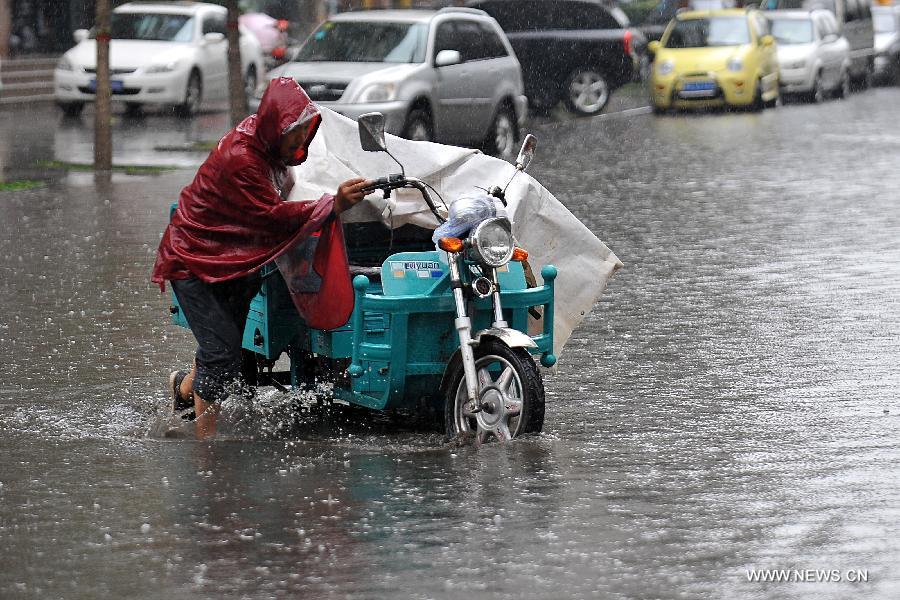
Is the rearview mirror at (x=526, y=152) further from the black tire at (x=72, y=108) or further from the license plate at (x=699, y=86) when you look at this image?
the license plate at (x=699, y=86)

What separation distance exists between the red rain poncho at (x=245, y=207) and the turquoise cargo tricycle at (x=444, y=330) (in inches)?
9.1

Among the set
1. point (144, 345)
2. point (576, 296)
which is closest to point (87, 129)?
point (144, 345)

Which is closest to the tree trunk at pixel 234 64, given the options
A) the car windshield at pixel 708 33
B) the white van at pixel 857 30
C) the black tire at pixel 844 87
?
the car windshield at pixel 708 33

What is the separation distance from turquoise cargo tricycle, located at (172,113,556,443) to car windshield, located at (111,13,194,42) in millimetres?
21231

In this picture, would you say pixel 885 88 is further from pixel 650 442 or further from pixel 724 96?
pixel 650 442

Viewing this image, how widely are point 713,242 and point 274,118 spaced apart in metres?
6.97

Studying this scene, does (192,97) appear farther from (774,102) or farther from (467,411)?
(467,411)

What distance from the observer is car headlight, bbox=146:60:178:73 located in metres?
26.7

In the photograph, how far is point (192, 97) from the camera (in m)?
27.8

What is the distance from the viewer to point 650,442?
701 cm

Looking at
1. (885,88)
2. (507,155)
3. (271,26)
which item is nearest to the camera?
(507,155)

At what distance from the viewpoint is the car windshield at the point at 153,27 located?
91.2 feet

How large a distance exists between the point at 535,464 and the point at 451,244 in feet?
2.94

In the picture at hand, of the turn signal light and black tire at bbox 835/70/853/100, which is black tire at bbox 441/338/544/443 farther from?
black tire at bbox 835/70/853/100
